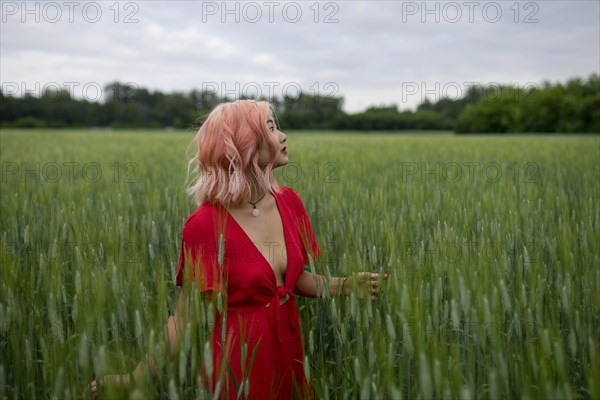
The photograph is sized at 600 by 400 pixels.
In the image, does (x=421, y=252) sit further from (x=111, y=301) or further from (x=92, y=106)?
(x=92, y=106)

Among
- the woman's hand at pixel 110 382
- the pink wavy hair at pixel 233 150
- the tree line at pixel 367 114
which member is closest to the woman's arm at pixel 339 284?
the pink wavy hair at pixel 233 150

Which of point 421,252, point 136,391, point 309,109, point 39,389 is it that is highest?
point 309,109

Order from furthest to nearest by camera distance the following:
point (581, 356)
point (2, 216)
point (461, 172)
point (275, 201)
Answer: point (461, 172) → point (2, 216) → point (275, 201) → point (581, 356)

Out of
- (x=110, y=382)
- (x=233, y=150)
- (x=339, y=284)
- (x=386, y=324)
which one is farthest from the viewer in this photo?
(x=233, y=150)

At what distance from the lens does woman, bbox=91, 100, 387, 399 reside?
142 centimetres

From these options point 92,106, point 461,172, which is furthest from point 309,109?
point 461,172

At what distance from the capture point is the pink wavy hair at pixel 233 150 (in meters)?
1.51

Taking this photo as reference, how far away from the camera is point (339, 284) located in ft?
4.58

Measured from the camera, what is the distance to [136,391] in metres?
0.89

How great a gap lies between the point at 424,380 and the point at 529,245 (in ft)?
3.70

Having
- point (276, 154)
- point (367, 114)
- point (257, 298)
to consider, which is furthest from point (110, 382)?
point (367, 114)

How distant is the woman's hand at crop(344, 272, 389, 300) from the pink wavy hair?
389 millimetres

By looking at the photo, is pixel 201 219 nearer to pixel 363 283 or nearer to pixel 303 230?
pixel 303 230

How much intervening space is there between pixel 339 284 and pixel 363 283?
2.7 inches
